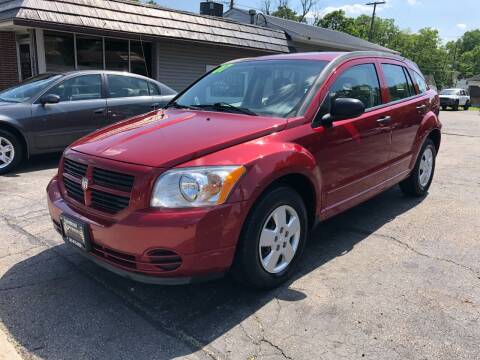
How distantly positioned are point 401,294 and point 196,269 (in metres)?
1.63

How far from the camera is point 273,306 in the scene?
10.1 ft

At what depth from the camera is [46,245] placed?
160 inches

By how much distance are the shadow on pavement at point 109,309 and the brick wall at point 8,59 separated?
32.3 ft

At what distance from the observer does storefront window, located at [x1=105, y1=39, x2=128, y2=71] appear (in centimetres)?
1275

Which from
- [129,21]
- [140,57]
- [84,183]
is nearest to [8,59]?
[129,21]

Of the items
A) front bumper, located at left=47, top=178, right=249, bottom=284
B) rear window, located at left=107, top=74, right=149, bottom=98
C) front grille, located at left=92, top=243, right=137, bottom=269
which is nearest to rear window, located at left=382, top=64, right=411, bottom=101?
front bumper, located at left=47, top=178, right=249, bottom=284

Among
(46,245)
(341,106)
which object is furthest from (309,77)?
(46,245)

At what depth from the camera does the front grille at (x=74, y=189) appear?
122 inches

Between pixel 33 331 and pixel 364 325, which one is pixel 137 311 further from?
pixel 364 325

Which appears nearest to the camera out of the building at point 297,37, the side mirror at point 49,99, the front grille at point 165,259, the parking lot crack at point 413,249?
the front grille at point 165,259

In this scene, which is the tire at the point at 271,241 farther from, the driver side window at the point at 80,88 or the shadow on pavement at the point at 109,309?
the driver side window at the point at 80,88

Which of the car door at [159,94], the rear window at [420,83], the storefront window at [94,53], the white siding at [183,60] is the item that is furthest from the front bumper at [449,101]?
the rear window at [420,83]

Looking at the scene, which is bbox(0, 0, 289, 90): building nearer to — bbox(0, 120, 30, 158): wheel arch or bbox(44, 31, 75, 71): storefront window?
bbox(44, 31, 75, 71): storefront window

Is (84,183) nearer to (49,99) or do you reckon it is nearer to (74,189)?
(74,189)
